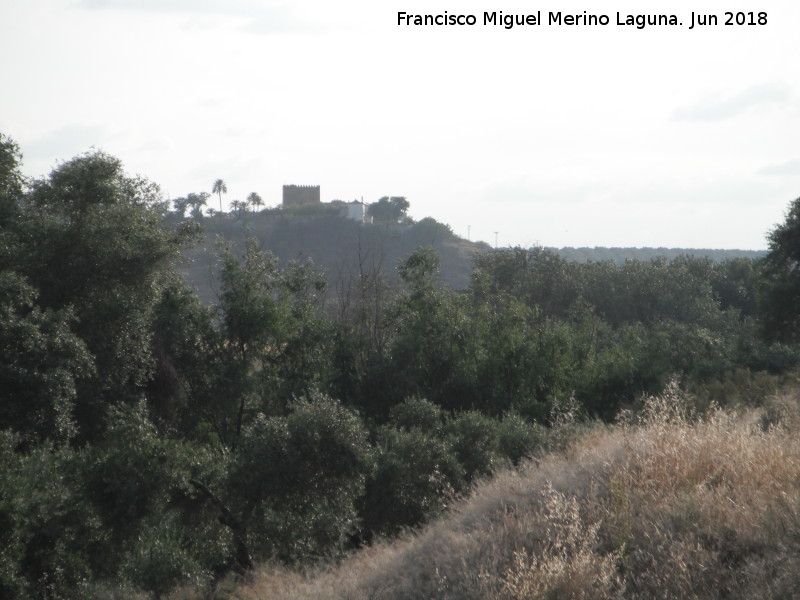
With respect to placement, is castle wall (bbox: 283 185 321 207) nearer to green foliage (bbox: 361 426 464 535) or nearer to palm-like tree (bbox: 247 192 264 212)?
palm-like tree (bbox: 247 192 264 212)

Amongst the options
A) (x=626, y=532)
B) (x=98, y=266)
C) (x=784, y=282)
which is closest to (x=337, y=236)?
(x=784, y=282)

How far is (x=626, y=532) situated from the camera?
5812 mm

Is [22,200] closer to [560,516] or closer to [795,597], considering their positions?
[560,516]

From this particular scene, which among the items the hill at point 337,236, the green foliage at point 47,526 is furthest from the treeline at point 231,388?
the hill at point 337,236

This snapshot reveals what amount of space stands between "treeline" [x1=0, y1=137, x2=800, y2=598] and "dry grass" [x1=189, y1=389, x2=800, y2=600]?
297cm

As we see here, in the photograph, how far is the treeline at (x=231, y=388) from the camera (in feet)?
34.8

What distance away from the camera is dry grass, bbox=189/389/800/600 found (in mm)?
5242

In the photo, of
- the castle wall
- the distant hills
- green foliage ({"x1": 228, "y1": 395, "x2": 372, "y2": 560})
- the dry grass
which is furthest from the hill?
the dry grass

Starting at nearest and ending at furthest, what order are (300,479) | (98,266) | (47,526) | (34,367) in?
(300,479)
(47,526)
(34,367)
(98,266)

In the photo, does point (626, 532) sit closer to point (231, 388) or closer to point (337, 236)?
point (231, 388)

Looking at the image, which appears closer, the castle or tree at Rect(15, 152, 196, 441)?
tree at Rect(15, 152, 196, 441)

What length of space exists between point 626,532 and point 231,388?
38.1ft

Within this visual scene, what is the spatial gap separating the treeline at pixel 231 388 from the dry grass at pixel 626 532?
2.97m

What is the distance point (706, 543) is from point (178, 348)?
41.4ft
